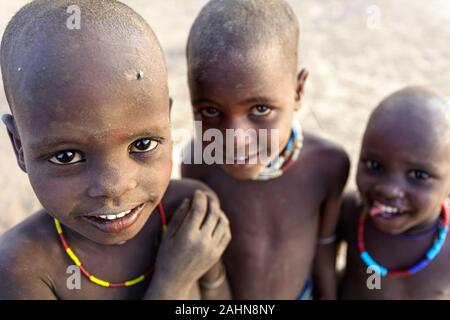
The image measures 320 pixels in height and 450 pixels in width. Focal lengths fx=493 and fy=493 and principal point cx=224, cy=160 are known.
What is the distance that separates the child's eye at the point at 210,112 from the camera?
137 centimetres

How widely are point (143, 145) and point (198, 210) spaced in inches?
14.1

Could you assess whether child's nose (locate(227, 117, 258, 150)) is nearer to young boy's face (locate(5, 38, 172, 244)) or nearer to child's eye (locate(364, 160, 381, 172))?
young boy's face (locate(5, 38, 172, 244))

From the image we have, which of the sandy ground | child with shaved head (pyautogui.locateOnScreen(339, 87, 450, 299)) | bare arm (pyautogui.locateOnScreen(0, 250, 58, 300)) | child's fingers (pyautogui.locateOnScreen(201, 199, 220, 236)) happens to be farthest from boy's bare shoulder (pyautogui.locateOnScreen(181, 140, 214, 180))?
the sandy ground

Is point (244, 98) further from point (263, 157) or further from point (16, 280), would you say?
point (16, 280)

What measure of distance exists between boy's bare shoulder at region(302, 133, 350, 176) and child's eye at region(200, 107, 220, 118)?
17.4 inches

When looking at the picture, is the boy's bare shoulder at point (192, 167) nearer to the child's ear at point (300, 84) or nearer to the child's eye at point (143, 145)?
the child's ear at point (300, 84)

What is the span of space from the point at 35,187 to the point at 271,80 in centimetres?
67

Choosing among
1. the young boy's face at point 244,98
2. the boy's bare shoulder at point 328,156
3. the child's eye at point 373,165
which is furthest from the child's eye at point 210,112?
the child's eye at point 373,165

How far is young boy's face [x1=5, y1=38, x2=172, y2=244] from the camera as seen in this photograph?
0.92 m

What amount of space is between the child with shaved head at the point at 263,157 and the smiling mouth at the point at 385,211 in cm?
14

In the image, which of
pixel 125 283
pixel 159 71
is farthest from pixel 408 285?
pixel 159 71

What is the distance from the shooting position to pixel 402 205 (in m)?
1.56

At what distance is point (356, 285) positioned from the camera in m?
1.82

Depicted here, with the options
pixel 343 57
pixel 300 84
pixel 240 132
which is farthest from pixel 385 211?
pixel 343 57
